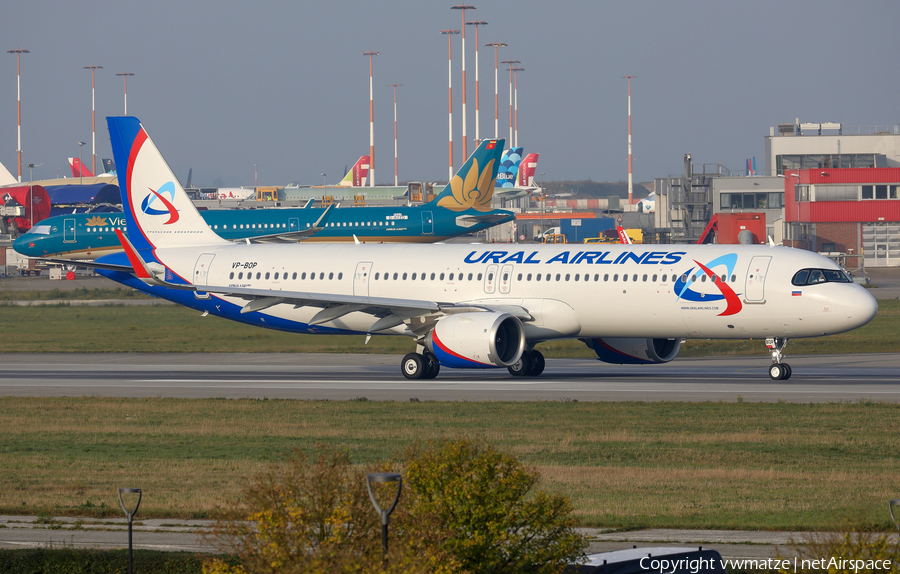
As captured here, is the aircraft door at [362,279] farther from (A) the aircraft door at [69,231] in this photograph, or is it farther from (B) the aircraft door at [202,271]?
(A) the aircraft door at [69,231]

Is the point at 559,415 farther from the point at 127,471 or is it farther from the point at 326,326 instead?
the point at 326,326

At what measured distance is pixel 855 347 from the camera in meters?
49.2

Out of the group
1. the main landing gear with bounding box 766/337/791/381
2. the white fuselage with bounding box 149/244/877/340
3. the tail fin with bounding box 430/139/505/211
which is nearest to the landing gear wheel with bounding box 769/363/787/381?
the main landing gear with bounding box 766/337/791/381

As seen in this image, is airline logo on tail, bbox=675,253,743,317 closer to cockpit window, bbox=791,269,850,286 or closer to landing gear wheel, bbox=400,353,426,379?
cockpit window, bbox=791,269,850,286

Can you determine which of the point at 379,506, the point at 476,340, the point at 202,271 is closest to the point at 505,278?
the point at 476,340

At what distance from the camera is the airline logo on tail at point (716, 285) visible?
3494cm

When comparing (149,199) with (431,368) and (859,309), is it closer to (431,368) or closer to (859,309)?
(431,368)

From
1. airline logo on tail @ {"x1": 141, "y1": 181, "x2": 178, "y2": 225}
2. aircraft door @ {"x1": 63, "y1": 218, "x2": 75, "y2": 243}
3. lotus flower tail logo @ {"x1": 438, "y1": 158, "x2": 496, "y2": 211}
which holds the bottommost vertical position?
aircraft door @ {"x1": 63, "y1": 218, "x2": 75, "y2": 243}

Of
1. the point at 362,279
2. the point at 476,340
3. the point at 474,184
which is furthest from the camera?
the point at 474,184

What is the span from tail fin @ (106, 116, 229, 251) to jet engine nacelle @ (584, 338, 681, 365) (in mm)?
16151

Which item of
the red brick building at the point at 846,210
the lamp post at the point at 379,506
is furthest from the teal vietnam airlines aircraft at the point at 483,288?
the red brick building at the point at 846,210

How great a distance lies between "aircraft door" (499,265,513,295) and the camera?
125 feet

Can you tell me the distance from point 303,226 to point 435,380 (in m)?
47.4

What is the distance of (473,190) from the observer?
81.6 metres
